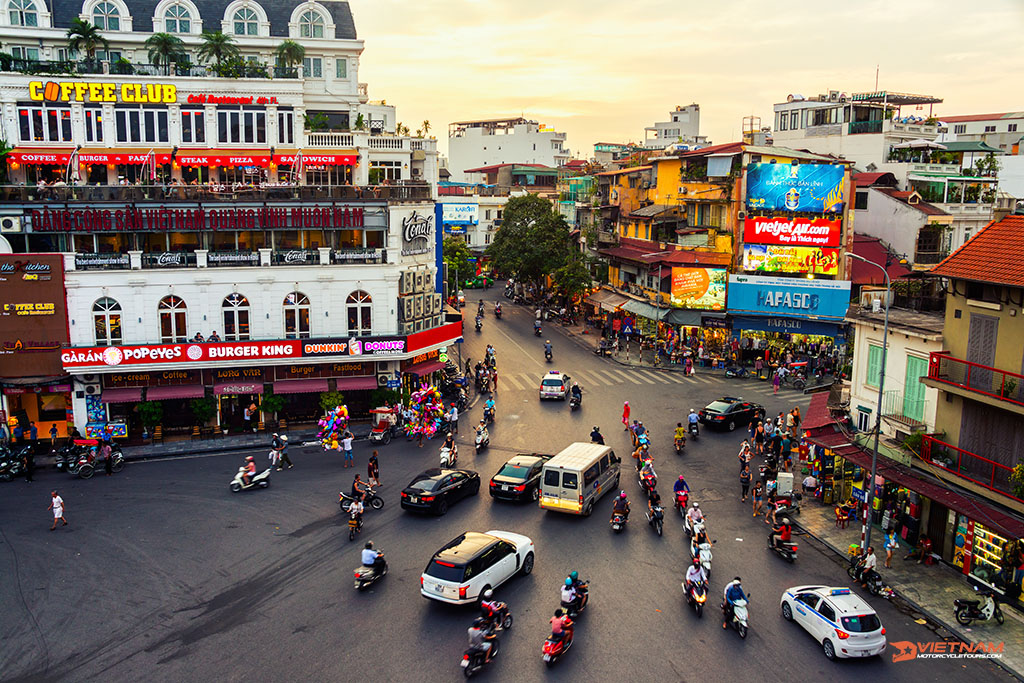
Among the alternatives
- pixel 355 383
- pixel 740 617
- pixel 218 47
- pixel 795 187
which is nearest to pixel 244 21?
pixel 218 47

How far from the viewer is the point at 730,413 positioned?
40156mm

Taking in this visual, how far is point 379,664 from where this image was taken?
19219mm

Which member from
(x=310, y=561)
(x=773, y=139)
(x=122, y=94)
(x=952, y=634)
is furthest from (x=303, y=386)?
(x=773, y=139)

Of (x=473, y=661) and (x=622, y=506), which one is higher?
(x=622, y=506)

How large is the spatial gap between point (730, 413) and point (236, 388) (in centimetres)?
2592

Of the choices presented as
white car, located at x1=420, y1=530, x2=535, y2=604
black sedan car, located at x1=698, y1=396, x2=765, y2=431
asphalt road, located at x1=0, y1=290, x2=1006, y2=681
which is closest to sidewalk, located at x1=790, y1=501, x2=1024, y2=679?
asphalt road, located at x1=0, y1=290, x2=1006, y2=681

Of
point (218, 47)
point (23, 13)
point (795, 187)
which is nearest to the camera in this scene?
point (218, 47)

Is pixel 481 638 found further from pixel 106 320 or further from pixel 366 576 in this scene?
pixel 106 320

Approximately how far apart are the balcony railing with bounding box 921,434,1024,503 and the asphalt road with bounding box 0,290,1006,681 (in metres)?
4.82

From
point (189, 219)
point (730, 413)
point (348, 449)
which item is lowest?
point (348, 449)

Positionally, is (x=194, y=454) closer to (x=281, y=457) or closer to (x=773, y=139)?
(x=281, y=457)

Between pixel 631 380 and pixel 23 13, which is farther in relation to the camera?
pixel 23 13

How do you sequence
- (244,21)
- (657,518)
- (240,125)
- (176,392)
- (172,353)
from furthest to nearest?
(244,21) → (240,125) → (176,392) → (172,353) → (657,518)

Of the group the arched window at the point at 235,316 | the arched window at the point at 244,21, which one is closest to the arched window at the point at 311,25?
the arched window at the point at 244,21
